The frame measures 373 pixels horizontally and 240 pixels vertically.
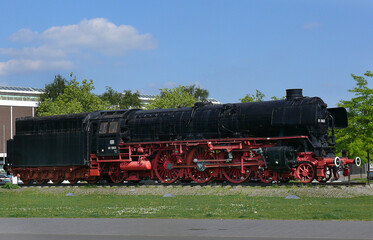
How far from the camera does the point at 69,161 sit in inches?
1521

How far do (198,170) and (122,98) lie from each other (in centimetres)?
11065

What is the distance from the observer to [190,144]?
113 feet

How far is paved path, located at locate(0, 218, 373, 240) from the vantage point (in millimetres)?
13344

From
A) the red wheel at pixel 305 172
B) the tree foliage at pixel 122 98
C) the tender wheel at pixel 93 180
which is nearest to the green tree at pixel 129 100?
the tree foliage at pixel 122 98

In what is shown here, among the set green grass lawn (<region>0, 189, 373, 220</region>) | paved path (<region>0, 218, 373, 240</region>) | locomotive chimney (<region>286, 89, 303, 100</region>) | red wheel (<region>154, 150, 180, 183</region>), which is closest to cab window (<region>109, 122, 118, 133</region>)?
red wheel (<region>154, 150, 180, 183</region>)

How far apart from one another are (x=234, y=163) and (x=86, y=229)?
61.0ft

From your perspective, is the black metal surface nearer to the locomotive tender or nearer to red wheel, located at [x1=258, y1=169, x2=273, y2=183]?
the locomotive tender

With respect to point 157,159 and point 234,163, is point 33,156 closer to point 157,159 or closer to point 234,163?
point 157,159

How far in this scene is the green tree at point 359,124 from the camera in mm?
53844

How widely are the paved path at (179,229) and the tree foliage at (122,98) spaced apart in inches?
4760

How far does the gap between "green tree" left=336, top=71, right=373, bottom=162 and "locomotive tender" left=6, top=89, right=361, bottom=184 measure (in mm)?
21164

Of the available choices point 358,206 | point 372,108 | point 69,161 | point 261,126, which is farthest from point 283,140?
point 372,108

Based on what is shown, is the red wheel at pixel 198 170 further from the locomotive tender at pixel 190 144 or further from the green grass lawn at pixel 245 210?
the green grass lawn at pixel 245 210

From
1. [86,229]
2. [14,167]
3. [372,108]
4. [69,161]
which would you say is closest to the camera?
[86,229]
